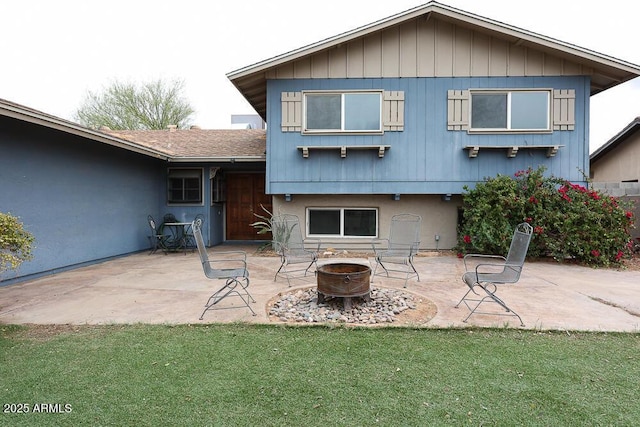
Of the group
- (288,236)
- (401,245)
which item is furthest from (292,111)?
(401,245)

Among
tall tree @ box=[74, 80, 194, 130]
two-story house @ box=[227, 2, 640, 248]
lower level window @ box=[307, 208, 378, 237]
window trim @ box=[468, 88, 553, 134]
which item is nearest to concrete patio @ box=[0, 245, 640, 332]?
lower level window @ box=[307, 208, 378, 237]

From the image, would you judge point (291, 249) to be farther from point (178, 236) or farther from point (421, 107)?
point (178, 236)

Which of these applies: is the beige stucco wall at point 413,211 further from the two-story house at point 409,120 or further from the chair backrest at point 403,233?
the chair backrest at point 403,233

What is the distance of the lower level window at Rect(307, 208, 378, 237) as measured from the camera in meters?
8.51

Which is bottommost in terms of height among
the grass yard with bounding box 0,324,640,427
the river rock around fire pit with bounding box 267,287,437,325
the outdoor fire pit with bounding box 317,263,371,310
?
the grass yard with bounding box 0,324,640,427

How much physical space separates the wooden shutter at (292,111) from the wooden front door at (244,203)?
9.26 ft

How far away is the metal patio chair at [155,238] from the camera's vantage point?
8.65 metres

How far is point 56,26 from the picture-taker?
1230cm

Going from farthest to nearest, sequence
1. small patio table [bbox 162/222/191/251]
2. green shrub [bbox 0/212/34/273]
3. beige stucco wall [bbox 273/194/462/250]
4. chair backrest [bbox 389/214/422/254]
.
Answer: small patio table [bbox 162/222/191/251]
beige stucco wall [bbox 273/194/462/250]
chair backrest [bbox 389/214/422/254]
green shrub [bbox 0/212/34/273]

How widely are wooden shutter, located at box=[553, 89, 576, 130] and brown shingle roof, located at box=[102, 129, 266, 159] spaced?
6.90 metres

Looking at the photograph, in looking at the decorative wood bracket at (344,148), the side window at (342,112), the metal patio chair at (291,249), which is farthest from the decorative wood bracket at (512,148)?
the metal patio chair at (291,249)

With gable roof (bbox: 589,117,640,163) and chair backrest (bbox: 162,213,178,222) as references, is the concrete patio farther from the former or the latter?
gable roof (bbox: 589,117,640,163)

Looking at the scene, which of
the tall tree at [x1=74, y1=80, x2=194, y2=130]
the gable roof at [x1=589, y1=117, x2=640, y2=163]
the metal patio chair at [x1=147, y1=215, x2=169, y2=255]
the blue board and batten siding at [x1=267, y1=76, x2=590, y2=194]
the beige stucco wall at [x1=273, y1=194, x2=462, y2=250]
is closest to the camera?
the blue board and batten siding at [x1=267, y1=76, x2=590, y2=194]

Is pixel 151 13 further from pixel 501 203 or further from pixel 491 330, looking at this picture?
pixel 491 330
